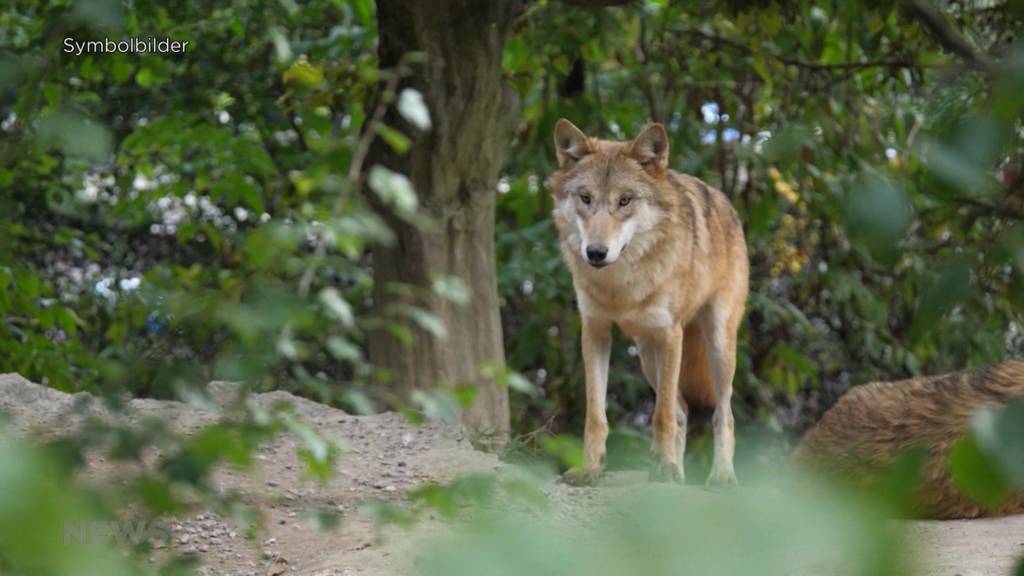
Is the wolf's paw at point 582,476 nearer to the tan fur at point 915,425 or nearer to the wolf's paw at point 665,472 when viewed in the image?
the wolf's paw at point 665,472

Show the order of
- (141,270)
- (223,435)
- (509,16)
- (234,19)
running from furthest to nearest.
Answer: (141,270) < (234,19) < (509,16) < (223,435)

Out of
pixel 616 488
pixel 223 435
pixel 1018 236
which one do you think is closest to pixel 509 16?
pixel 616 488

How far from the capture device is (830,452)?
5.80 metres

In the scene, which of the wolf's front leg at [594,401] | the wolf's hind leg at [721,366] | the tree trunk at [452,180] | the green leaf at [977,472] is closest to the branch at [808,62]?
the wolf's hind leg at [721,366]

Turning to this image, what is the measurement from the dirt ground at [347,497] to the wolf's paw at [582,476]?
0.09 meters

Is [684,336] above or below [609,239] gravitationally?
below

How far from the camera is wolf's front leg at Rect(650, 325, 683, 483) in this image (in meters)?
6.31

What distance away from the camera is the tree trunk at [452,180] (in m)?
6.61

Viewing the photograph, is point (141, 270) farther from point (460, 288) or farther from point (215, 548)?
point (460, 288)

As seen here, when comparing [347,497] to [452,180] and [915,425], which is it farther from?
[915,425]

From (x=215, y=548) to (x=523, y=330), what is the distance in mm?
4776

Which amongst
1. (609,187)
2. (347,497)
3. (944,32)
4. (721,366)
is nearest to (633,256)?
(609,187)

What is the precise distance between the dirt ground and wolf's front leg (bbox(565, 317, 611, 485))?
0.46 feet

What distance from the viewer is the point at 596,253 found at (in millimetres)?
6129
